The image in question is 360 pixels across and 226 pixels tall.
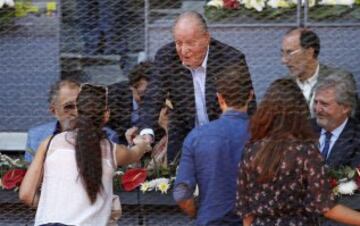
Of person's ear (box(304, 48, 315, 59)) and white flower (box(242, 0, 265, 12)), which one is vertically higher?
white flower (box(242, 0, 265, 12))

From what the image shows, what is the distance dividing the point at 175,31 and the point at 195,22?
0.11 m

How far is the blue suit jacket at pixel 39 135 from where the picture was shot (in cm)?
523

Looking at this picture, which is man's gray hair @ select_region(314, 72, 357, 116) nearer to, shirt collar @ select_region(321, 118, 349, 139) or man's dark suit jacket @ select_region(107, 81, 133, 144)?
shirt collar @ select_region(321, 118, 349, 139)

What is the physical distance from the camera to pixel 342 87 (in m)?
5.11


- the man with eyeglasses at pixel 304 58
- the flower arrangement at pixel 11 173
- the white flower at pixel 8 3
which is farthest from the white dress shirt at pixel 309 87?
the white flower at pixel 8 3

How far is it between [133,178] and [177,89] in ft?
1.52

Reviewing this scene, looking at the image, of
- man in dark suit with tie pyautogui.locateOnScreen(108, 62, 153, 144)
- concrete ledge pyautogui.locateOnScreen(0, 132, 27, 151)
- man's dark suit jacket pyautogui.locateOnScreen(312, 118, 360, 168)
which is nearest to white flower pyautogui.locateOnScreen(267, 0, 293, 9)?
man in dark suit with tie pyautogui.locateOnScreen(108, 62, 153, 144)

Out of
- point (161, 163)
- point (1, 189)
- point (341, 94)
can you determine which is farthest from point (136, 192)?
point (341, 94)

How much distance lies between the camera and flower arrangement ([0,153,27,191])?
4.99 m

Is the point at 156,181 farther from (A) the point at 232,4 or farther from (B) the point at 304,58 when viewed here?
(A) the point at 232,4

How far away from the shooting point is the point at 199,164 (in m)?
4.36

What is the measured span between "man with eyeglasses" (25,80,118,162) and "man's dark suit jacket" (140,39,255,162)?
0.28m

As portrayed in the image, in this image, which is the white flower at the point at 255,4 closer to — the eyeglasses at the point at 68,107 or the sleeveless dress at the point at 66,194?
the eyeglasses at the point at 68,107

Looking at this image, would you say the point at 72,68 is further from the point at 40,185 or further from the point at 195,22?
the point at 40,185
